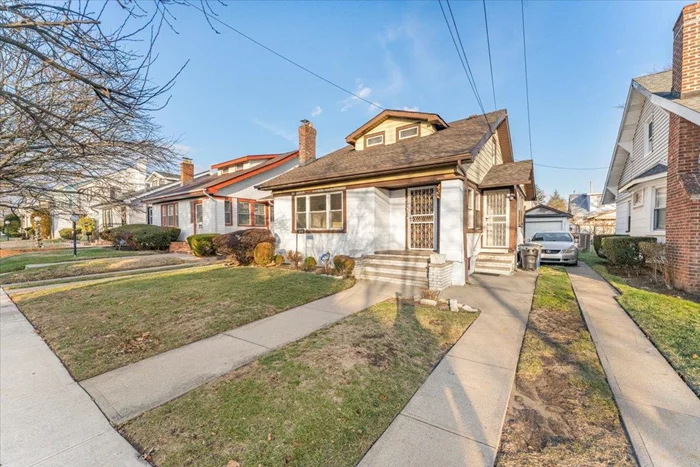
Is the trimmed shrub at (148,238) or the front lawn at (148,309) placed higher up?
the trimmed shrub at (148,238)

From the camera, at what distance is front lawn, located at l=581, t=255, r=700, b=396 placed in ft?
12.1

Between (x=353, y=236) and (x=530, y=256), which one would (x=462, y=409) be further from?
(x=530, y=256)

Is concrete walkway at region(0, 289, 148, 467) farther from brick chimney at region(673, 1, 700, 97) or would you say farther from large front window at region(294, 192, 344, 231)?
brick chimney at region(673, 1, 700, 97)

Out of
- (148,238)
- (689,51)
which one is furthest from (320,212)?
(148,238)

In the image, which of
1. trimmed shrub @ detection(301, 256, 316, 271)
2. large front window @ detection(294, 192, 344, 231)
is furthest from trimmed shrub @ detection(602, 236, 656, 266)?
trimmed shrub @ detection(301, 256, 316, 271)

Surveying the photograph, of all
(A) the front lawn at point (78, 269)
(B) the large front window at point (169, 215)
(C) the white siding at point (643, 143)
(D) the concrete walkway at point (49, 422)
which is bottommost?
(D) the concrete walkway at point (49, 422)

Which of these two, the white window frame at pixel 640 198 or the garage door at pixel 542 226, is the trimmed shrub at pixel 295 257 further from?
the garage door at pixel 542 226

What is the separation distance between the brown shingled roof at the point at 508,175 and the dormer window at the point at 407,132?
10.5 ft

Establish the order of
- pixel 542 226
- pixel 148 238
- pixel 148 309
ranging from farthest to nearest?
pixel 542 226 → pixel 148 238 → pixel 148 309

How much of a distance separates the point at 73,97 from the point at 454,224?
848cm

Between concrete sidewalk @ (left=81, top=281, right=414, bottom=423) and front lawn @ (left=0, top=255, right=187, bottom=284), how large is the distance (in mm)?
9090

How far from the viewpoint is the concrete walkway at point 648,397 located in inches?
92.7

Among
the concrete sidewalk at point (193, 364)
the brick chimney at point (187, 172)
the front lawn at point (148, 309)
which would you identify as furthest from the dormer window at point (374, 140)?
the brick chimney at point (187, 172)

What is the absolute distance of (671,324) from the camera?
4.93 metres
